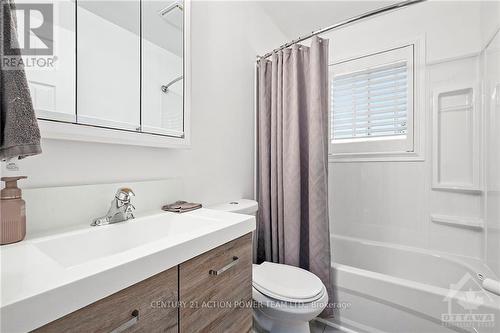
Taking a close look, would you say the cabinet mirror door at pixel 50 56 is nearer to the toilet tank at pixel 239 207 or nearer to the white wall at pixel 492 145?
the toilet tank at pixel 239 207

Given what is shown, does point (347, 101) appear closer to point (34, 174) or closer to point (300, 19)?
point (300, 19)

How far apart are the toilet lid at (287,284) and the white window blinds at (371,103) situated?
139 centimetres

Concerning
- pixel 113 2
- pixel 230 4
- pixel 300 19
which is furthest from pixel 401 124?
pixel 113 2

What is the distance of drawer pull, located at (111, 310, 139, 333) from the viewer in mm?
499

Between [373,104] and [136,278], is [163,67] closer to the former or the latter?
[136,278]

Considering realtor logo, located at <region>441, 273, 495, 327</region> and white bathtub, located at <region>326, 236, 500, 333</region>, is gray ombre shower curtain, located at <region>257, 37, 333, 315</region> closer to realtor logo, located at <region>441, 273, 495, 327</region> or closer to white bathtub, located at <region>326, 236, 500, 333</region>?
white bathtub, located at <region>326, 236, 500, 333</region>

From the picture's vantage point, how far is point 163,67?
1.16m

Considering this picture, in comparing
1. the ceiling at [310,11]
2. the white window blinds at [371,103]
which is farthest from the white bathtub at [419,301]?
the ceiling at [310,11]

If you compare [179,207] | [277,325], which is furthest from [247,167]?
[277,325]

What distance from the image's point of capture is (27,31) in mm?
757

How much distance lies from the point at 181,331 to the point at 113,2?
1.25 meters

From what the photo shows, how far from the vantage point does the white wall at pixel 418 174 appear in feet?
5.56

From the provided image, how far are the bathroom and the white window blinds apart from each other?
0.05 feet

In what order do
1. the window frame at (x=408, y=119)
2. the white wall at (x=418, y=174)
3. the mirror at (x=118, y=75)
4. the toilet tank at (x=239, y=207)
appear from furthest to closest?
1. the window frame at (x=408, y=119)
2. the white wall at (x=418, y=174)
3. the toilet tank at (x=239, y=207)
4. the mirror at (x=118, y=75)
